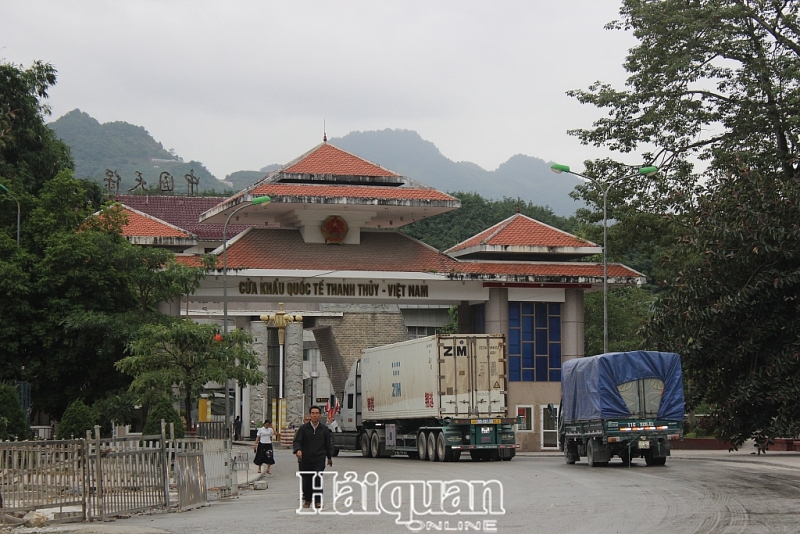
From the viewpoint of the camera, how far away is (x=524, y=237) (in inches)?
1715

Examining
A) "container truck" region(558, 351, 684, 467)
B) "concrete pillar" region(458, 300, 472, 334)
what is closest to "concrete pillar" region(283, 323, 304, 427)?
→ "concrete pillar" region(458, 300, 472, 334)

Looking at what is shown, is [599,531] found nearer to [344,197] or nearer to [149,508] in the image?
[149,508]

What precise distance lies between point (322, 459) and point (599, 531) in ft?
16.2

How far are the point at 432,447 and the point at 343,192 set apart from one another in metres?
10.9

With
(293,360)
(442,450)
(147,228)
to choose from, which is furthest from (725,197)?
(293,360)

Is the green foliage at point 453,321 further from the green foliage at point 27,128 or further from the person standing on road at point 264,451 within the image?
the person standing on road at point 264,451

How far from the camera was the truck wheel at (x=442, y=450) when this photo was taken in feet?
105

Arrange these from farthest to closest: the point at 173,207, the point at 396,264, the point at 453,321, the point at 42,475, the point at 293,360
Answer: the point at 173,207 < the point at 453,321 < the point at 293,360 < the point at 396,264 < the point at 42,475

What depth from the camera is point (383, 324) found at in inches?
2608

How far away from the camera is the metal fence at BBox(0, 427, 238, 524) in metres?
16.1

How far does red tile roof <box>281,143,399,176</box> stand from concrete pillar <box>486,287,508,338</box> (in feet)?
19.4

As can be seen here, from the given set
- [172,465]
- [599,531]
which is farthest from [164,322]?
[599,531]

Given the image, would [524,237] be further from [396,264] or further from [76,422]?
[76,422]

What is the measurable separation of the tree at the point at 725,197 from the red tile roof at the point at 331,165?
26.4ft
